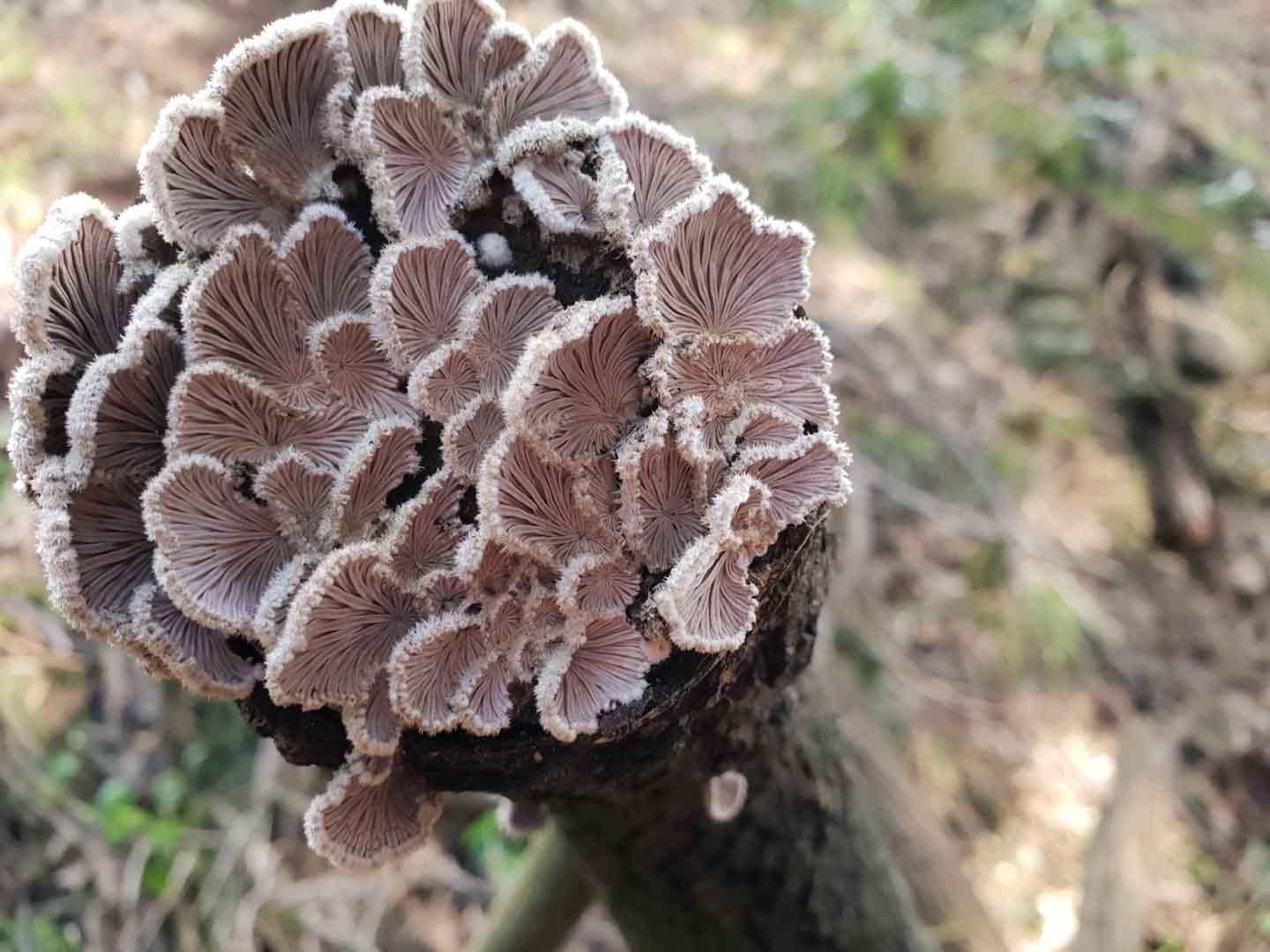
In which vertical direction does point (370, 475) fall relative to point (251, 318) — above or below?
below

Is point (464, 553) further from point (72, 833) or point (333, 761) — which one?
point (72, 833)

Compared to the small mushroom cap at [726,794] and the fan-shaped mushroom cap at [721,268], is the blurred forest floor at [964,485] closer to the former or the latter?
the small mushroom cap at [726,794]

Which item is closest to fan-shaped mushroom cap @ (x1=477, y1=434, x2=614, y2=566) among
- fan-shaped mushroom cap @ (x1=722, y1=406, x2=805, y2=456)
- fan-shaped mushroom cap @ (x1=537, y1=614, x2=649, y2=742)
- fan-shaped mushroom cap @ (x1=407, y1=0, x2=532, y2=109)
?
fan-shaped mushroom cap @ (x1=537, y1=614, x2=649, y2=742)


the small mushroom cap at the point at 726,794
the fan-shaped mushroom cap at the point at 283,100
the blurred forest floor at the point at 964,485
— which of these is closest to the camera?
the fan-shaped mushroom cap at the point at 283,100

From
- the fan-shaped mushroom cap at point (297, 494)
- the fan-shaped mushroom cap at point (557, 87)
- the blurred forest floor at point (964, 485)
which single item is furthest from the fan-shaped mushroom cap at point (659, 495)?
the blurred forest floor at point (964, 485)

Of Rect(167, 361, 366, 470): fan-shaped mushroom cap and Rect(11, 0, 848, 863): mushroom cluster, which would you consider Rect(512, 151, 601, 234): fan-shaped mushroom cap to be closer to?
Rect(11, 0, 848, 863): mushroom cluster

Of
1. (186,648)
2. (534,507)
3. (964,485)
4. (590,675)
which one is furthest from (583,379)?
(964,485)

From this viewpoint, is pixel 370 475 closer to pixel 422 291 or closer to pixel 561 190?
pixel 422 291
